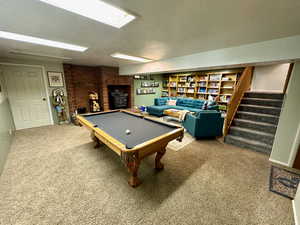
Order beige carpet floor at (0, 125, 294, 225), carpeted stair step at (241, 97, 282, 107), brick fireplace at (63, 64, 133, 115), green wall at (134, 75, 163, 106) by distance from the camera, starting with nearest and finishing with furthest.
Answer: beige carpet floor at (0, 125, 294, 225), carpeted stair step at (241, 97, 282, 107), brick fireplace at (63, 64, 133, 115), green wall at (134, 75, 163, 106)

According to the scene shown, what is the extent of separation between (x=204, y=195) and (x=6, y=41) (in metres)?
4.39

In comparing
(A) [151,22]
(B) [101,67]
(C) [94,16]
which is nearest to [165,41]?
(A) [151,22]

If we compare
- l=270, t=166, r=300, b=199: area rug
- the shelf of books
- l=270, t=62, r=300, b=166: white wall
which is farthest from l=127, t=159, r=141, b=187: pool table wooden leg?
the shelf of books

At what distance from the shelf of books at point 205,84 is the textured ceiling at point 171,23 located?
3819mm

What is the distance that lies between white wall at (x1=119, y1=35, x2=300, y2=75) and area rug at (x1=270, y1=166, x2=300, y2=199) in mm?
1986

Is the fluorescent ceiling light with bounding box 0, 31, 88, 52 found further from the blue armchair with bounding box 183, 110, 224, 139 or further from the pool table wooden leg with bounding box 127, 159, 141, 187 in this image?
the blue armchair with bounding box 183, 110, 224, 139

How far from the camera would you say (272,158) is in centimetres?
251

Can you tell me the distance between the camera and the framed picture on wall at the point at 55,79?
14.1ft

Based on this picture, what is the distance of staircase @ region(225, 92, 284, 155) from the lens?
2.93 m

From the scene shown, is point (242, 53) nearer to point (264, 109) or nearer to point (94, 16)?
point (264, 109)

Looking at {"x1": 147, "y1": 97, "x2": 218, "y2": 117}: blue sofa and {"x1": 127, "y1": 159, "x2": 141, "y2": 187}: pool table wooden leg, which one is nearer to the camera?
{"x1": 127, "y1": 159, "x2": 141, "y2": 187}: pool table wooden leg

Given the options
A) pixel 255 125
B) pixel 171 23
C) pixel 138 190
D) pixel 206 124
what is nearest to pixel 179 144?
pixel 206 124

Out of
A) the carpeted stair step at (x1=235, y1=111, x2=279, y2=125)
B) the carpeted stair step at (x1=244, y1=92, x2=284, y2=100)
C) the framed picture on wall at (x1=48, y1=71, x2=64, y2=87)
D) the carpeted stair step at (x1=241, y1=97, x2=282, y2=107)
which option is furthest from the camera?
the framed picture on wall at (x1=48, y1=71, x2=64, y2=87)

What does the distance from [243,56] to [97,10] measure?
105 inches
